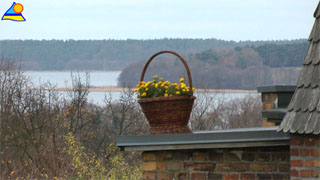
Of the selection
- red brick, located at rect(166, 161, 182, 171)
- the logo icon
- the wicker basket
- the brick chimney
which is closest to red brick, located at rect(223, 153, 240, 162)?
red brick, located at rect(166, 161, 182, 171)

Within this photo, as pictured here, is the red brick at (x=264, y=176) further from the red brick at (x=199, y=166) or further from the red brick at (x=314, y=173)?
the red brick at (x=314, y=173)

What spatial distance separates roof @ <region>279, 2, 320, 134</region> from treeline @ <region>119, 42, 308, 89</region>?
56.1 feet

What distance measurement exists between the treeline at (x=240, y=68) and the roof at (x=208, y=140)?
52.5ft

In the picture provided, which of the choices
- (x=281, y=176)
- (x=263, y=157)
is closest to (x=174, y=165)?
(x=263, y=157)

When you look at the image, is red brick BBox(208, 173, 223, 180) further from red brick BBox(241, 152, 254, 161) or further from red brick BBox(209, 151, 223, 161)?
red brick BBox(241, 152, 254, 161)

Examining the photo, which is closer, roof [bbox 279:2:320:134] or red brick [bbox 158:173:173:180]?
roof [bbox 279:2:320:134]

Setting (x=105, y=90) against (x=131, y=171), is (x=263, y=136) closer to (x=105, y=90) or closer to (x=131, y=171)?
(x=131, y=171)

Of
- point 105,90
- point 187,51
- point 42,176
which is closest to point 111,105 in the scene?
point 105,90

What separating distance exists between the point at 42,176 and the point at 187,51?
1791cm

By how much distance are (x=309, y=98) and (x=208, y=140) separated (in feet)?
4.52

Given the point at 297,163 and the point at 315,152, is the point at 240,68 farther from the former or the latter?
the point at 315,152

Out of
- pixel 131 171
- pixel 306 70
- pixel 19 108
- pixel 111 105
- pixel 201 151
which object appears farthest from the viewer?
pixel 111 105

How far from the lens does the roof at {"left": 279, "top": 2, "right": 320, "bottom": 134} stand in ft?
18.3

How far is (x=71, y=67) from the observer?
2308cm
